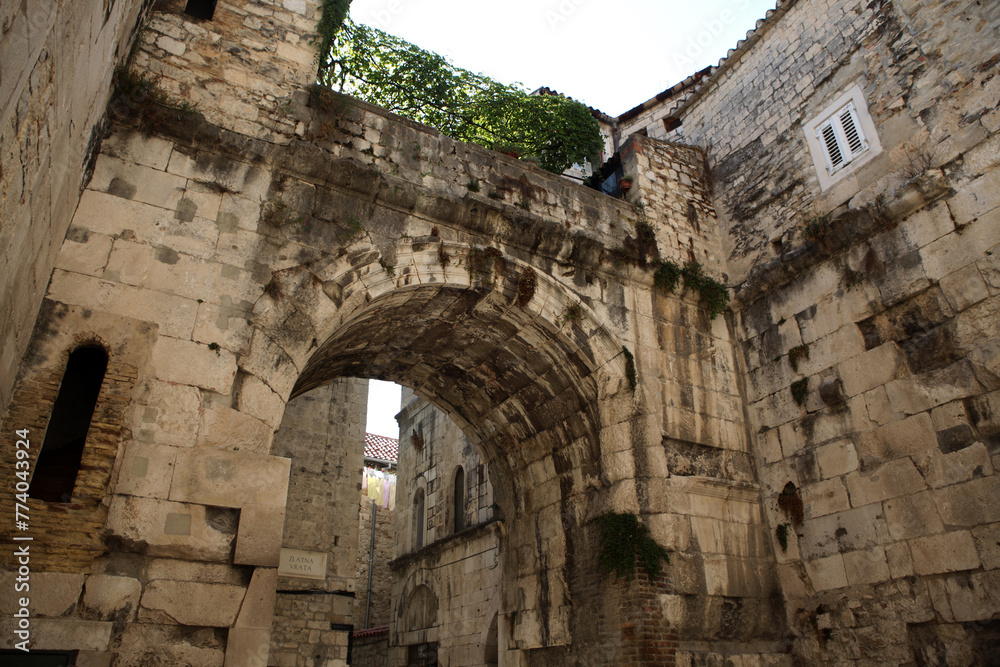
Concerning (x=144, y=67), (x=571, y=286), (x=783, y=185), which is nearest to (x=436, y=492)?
(x=571, y=286)

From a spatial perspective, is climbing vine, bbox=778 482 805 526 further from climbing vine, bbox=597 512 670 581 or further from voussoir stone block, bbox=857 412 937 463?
climbing vine, bbox=597 512 670 581

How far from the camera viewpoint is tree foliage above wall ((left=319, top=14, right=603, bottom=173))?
10.5 metres

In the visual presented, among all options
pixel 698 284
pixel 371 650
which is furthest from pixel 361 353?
pixel 371 650

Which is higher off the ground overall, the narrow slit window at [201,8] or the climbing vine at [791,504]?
the narrow slit window at [201,8]

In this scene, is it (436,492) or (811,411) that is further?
(436,492)

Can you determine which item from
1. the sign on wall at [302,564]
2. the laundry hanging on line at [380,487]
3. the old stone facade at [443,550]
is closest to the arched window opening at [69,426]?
Result: the sign on wall at [302,564]

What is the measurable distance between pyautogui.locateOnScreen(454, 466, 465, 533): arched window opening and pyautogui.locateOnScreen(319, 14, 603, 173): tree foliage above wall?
6806mm

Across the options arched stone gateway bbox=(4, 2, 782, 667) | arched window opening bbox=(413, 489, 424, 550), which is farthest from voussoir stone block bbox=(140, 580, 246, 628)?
arched window opening bbox=(413, 489, 424, 550)

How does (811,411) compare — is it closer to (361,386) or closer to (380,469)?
(361,386)

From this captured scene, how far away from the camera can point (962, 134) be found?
658cm

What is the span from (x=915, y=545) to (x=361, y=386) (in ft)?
28.7

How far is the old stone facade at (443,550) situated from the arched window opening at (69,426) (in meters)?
6.97

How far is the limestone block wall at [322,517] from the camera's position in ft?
31.1

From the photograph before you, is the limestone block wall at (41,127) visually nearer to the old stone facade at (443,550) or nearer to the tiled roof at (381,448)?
the old stone facade at (443,550)
